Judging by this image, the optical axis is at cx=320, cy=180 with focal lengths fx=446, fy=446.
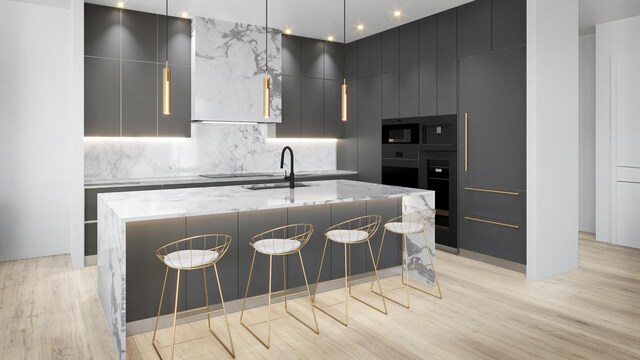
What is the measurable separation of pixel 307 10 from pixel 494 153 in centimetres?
280

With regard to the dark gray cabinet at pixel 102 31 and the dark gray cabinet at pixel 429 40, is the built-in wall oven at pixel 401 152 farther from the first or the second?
the dark gray cabinet at pixel 102 31

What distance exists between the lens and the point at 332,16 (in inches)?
226

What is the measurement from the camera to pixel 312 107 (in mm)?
6891

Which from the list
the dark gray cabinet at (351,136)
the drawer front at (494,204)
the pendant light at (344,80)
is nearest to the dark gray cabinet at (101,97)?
the pendant light at (344,80)

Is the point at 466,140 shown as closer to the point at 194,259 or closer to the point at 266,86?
the point at 266,86

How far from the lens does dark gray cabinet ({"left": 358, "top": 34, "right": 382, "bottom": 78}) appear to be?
255 inches

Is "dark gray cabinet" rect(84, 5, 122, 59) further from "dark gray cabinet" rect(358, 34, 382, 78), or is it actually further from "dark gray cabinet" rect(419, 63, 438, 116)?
"dark gray cabinet" rect(419, 63, 438, 116)

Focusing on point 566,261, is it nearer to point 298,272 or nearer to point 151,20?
point 298,272

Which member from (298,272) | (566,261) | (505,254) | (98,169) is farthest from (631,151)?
(98,169)

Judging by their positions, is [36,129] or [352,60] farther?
[352,60]

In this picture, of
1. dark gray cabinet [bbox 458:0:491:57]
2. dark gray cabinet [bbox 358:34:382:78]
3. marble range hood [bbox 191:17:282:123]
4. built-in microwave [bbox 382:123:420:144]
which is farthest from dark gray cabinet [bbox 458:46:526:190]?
marble range hood [bbox 191:17:282:123]


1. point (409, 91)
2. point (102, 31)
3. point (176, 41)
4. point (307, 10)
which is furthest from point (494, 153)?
point (102, 31)

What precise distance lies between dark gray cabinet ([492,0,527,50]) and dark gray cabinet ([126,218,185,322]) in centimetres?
374

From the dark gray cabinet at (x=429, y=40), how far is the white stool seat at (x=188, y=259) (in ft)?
13.0
